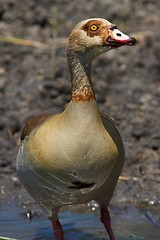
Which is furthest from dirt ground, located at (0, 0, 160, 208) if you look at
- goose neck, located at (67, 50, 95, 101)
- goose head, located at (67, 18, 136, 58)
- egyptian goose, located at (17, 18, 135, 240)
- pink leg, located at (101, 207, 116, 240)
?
goose head, located at (67, 18, 136, 58)

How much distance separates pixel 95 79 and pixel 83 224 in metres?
2.48

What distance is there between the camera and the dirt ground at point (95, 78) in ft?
25.4

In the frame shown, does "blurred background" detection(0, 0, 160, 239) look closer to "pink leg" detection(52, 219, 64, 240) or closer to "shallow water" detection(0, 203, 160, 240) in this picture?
"shallow water" detection(0, 203, 160, 240)

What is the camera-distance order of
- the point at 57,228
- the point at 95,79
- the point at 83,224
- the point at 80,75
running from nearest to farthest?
the point at 80,75
the point at 57,228
the point at 83,224
the point at 95,79

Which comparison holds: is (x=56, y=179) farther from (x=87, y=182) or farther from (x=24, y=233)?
(x=24, y=233)

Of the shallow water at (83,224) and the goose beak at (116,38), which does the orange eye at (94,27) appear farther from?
the shallow water at (83,224)

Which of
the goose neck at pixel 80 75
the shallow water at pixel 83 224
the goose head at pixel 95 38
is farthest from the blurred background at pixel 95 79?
the goose head at pixel 95 38

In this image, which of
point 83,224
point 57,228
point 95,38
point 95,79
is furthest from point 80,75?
point 95,79

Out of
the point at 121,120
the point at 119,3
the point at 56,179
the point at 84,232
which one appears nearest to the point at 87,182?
the point at 56,179

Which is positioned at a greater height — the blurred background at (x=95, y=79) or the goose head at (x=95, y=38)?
the goose head at (x=95, y=38)

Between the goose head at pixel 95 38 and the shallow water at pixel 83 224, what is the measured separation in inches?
72.5

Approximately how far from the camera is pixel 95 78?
9141mm

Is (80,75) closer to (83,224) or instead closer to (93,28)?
(93,28)

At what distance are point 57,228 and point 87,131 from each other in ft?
3.85
